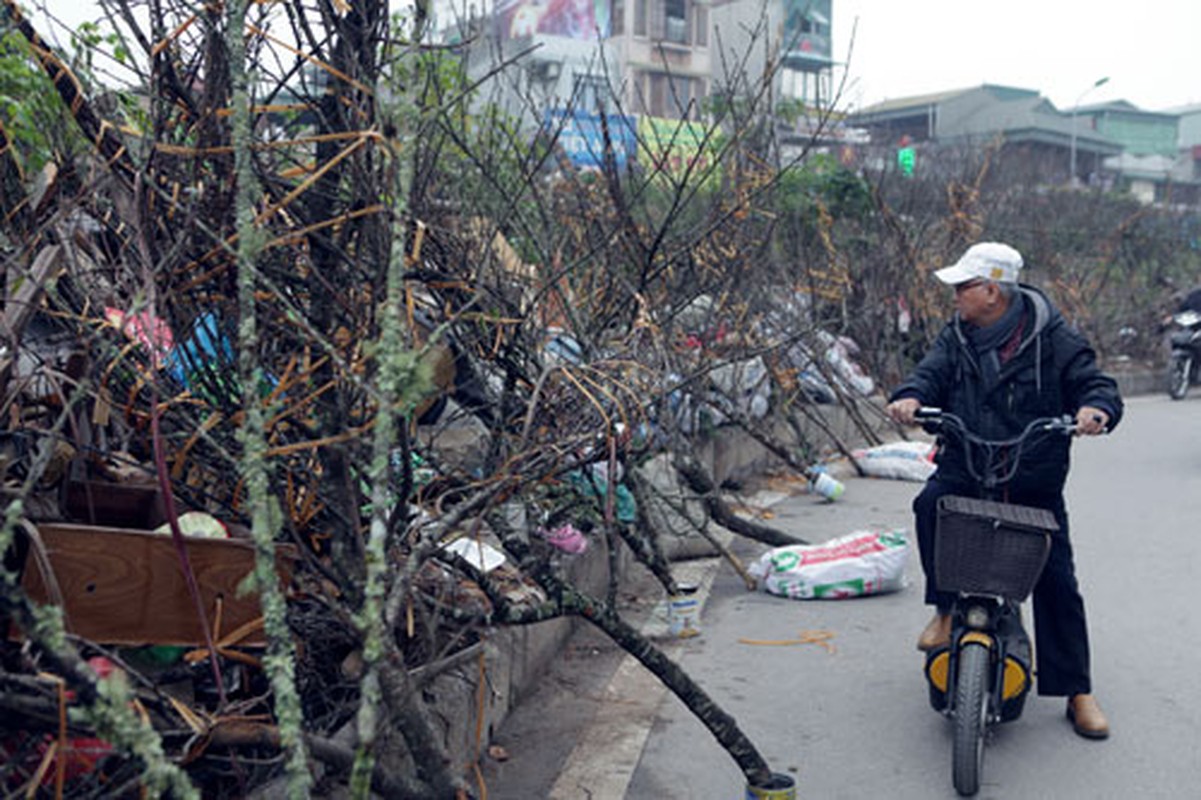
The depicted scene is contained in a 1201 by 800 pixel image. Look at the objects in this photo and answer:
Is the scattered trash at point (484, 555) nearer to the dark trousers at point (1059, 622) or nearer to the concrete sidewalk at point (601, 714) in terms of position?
the concrete sidewalk at point (601, 714)

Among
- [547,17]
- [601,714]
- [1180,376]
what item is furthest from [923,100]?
[601,714]

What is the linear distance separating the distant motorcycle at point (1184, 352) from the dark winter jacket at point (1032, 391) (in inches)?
532

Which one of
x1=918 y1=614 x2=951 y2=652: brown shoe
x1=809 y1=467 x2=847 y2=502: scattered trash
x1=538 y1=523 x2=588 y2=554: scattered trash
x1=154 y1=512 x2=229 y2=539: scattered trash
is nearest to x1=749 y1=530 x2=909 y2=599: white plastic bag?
x1=538 y1=523 x2=588 y2=554: scattered trash

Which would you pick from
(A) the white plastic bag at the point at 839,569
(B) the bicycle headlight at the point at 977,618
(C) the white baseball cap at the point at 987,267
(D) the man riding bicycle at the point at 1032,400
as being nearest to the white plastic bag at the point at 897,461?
(A) the white plastic bag at the point at 839,569

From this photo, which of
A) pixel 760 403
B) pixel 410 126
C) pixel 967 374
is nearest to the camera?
pixel 410 126

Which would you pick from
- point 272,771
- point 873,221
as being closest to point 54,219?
point 272,771

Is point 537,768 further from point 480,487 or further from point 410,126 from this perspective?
point 410,126

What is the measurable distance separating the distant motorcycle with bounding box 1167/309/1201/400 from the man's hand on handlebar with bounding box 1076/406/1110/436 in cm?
1377

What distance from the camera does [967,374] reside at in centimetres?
498

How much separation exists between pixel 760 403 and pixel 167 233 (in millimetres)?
7739

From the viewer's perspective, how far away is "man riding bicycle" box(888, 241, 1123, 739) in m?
4.84

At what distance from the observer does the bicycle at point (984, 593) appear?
4.32 metres

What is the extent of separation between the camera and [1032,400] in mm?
4871

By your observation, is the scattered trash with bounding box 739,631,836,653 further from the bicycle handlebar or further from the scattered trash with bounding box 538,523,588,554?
the bicycle handlebar
